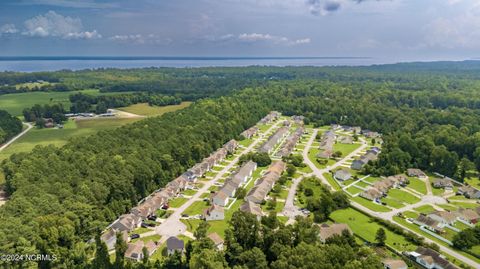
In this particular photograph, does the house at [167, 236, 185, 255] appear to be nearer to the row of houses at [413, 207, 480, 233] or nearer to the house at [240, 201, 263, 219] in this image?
the house at [240, 201, 263, 219]

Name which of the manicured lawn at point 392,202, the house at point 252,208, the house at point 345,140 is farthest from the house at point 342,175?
the house at point 345,140

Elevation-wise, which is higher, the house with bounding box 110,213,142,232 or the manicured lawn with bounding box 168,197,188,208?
the house with bounding box 110,213,142,232

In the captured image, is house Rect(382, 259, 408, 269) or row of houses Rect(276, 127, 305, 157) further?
row of houses Rect(276, 127, 305, 157)

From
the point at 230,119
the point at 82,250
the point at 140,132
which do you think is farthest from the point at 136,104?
the point at 82,250

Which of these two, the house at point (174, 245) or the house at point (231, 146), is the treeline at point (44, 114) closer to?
the house at point (231, 146)

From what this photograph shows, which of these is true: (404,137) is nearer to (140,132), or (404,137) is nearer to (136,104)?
(140,132)

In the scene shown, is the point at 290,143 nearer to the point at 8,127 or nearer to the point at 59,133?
the point at 59,133

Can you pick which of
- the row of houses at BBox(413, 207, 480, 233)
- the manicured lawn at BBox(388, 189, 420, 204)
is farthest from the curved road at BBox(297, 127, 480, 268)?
the row of houses at BBox(413, 207, 480, 233)
